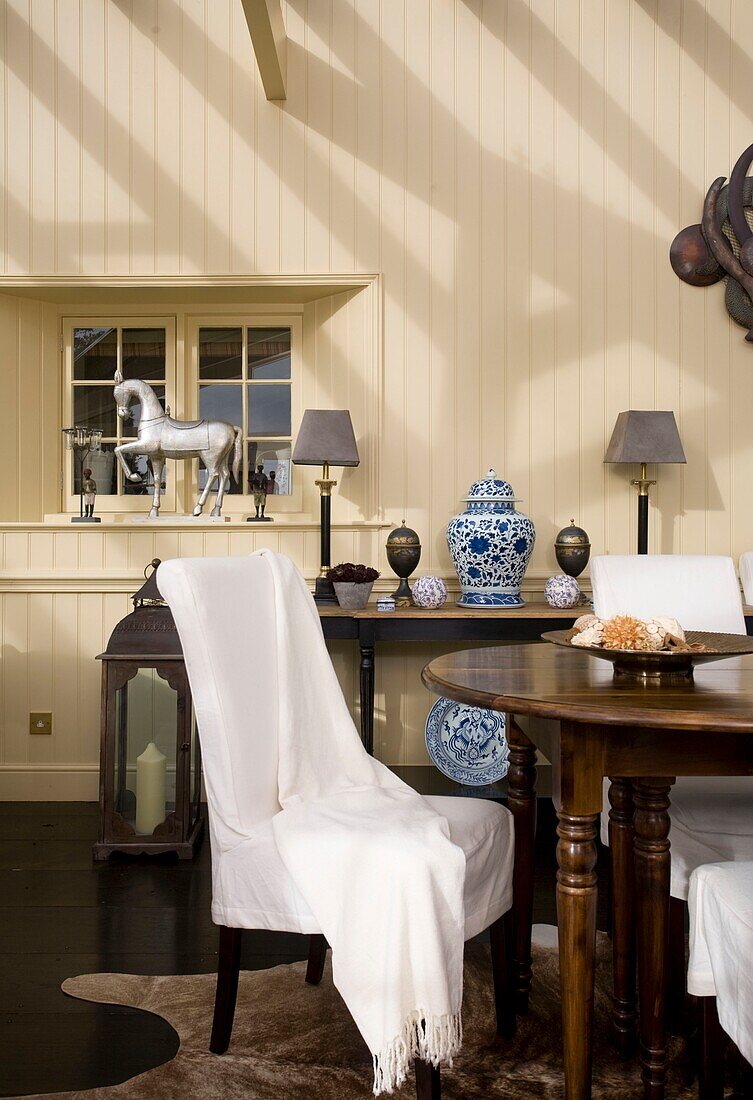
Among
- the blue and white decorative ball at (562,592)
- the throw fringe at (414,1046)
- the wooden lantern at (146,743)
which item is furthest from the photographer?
the blue and white decorative ball at (562,592)

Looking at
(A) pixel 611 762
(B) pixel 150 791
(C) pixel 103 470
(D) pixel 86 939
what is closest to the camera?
(A) pixel 611 762

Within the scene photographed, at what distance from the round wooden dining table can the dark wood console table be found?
53.2 inches

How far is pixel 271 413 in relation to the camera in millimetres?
3803

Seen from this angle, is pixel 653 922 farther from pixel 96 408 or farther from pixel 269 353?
pixel 96 408

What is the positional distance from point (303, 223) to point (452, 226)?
59 centimetres

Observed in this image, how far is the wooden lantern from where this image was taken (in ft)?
9.51

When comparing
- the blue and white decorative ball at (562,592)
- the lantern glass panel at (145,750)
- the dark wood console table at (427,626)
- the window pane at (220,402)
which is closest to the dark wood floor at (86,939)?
the lantern glass panel at (145,750)

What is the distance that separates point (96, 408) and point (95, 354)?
0.24 metres

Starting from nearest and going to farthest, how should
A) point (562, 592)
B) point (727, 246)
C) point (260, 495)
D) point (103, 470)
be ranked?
point (562, 592) → point (727, 246) → point (260, 495) → point (103, 470)

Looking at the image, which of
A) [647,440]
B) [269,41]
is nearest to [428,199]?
[269,41]

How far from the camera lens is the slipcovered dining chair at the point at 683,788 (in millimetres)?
1740

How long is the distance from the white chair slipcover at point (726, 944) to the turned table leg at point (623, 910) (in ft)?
1.25

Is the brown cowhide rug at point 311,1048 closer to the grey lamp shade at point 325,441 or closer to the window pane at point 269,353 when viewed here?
the grey lamp shade at point 325,441

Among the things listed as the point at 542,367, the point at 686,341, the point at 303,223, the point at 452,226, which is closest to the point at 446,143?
the point at 452,226
